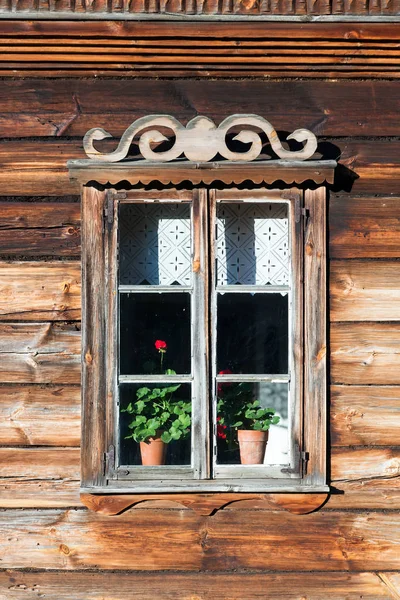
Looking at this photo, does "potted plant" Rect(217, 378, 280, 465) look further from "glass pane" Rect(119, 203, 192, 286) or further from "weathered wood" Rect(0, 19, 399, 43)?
"weathered wood" Rect(0, 19, 399, 43)

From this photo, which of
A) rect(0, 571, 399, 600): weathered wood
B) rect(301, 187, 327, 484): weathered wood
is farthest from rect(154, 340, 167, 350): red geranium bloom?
rect(0, 571, 399, 600): weathered wood

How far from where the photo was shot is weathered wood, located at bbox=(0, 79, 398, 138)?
3.61 m

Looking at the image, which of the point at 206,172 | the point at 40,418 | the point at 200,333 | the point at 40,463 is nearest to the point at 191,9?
the point at 206,172

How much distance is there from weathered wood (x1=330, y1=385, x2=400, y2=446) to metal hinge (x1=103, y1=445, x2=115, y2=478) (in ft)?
3.05

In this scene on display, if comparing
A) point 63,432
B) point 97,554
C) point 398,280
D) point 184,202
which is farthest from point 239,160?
point 97,554

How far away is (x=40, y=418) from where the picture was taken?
139 inches

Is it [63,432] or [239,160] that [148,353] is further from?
[239,160]

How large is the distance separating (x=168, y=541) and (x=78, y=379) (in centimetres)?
77

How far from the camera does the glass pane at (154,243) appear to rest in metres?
3.62

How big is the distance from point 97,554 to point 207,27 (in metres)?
2.24

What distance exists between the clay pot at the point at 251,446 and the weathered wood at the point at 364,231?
Answer: 84 centimetres

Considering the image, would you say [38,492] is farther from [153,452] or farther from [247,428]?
[247,428]

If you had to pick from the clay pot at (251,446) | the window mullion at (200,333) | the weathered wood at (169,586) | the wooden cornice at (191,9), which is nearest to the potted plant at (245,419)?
the clay pot at (251,446)

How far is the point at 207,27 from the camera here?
349cm
